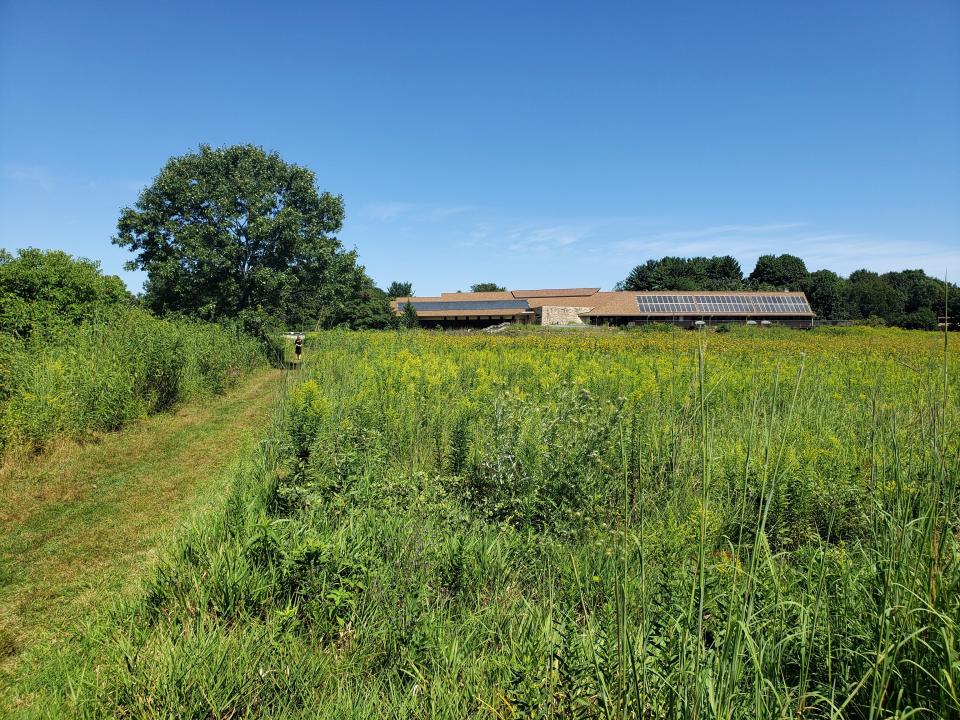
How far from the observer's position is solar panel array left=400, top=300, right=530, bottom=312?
199ft

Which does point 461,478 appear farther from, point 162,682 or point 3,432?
point 3,432

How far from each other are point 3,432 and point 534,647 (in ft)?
23.9

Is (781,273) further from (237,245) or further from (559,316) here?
(237,245)

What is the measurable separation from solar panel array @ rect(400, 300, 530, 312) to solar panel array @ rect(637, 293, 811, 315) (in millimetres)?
14312

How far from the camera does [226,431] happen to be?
9297mm

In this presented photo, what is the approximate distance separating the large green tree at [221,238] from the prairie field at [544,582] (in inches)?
684

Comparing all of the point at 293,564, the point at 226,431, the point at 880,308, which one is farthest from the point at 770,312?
the point at 293,564

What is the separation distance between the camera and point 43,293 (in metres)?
13.1

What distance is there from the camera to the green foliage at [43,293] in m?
→ 10.0

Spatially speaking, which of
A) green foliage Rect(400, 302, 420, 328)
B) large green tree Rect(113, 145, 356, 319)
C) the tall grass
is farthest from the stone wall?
the tall grass

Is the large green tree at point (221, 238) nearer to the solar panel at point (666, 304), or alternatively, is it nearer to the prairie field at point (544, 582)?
the prairie field at point (544, 582)

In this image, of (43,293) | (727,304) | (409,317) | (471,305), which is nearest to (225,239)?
(43,293)

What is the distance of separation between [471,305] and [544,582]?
59.1 metres

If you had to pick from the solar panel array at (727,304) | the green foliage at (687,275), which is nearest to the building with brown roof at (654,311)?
the solar panel array at (727,304)
